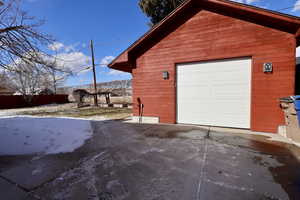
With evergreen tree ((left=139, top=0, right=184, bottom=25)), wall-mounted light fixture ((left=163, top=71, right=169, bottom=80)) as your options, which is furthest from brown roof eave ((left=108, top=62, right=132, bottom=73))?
evergreen tree ((left=139, top=0, right=184, bottom=25))

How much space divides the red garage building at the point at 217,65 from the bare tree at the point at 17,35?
277cm

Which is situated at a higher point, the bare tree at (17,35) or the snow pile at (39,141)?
the bare tree at (17,35)

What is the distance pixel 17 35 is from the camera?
3.06 meters

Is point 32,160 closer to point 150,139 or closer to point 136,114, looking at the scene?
point 150,139

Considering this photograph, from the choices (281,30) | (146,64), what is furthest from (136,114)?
(281,30)

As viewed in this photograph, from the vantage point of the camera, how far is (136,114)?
19.3ft

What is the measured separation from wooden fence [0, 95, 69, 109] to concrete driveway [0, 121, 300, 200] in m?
19.0

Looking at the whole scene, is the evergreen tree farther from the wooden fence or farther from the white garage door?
the wooden fence

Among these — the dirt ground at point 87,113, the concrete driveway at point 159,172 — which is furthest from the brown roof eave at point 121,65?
the concrete driveway at point 159,172

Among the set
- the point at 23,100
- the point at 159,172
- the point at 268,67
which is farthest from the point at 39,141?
the point at 23,100

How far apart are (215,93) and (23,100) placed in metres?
21.9

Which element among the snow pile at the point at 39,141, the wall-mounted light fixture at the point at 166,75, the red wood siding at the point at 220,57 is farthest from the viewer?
the wall-mounted light fixture at the point at 166,75

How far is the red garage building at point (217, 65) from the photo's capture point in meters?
3.81

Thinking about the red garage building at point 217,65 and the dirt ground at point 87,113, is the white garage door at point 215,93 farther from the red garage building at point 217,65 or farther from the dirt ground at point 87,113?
the dirt ground at point 87,113
